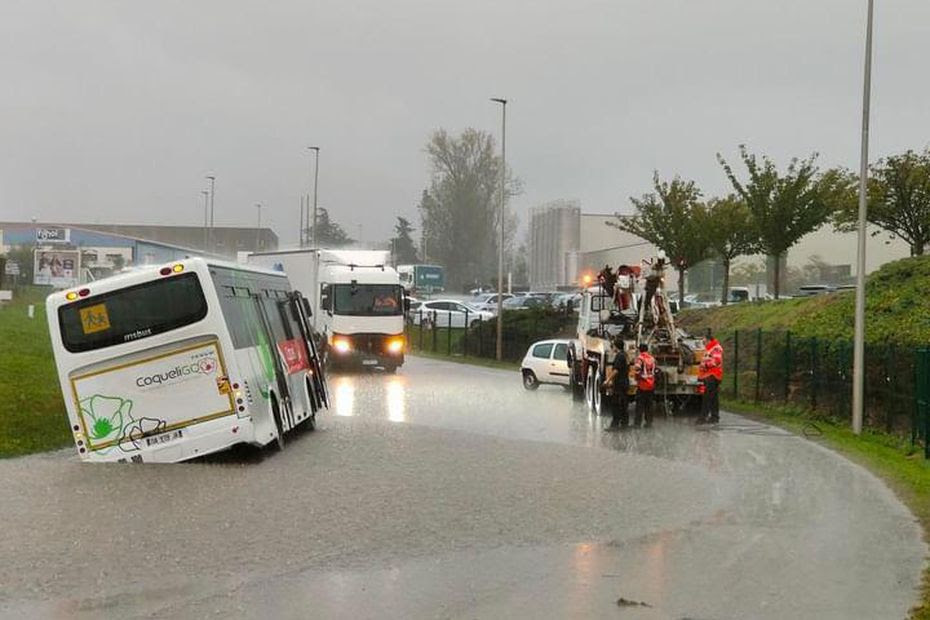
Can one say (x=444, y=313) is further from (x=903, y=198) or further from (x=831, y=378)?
(x=831, y=378)

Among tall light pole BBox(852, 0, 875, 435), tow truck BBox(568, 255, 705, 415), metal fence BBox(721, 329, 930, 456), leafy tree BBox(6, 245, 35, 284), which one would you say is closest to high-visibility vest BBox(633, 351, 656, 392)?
tow truck BBox(568, 255, 705, 415)

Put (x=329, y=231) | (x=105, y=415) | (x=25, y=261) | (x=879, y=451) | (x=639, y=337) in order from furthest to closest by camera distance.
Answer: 1. (x=329, y=231)
2. (x=25, y=261)
3. (x=639, y=337)
4. (x=879, y=451)
5. (x=105, y=415)

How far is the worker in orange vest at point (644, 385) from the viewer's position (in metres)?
22.3

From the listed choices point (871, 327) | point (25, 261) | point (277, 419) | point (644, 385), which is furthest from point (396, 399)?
point (25, 261)

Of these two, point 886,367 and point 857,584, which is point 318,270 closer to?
point 886,367

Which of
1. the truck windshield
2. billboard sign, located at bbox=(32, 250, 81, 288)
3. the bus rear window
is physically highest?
billboard sign, located at bbox=(32, 250, 81, 288)

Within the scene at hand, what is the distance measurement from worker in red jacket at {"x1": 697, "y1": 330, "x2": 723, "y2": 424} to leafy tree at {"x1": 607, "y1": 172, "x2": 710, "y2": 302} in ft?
66.5

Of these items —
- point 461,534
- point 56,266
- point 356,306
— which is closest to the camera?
point 461,534

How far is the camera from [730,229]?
43.7m

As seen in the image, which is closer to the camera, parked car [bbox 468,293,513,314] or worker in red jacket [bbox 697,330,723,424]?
worker in red jacket [bbox 697,330,723,424]

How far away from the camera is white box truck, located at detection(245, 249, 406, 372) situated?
3725 cm

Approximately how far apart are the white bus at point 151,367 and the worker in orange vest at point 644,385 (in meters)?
8.72

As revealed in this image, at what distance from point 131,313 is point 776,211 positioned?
28210 mm

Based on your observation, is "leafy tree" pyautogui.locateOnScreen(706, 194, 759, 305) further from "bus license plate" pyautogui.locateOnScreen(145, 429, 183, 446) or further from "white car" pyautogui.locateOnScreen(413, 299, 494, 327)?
"bus license plate" pyautogui.locateOnScreen(145, 429, 183, 446)
